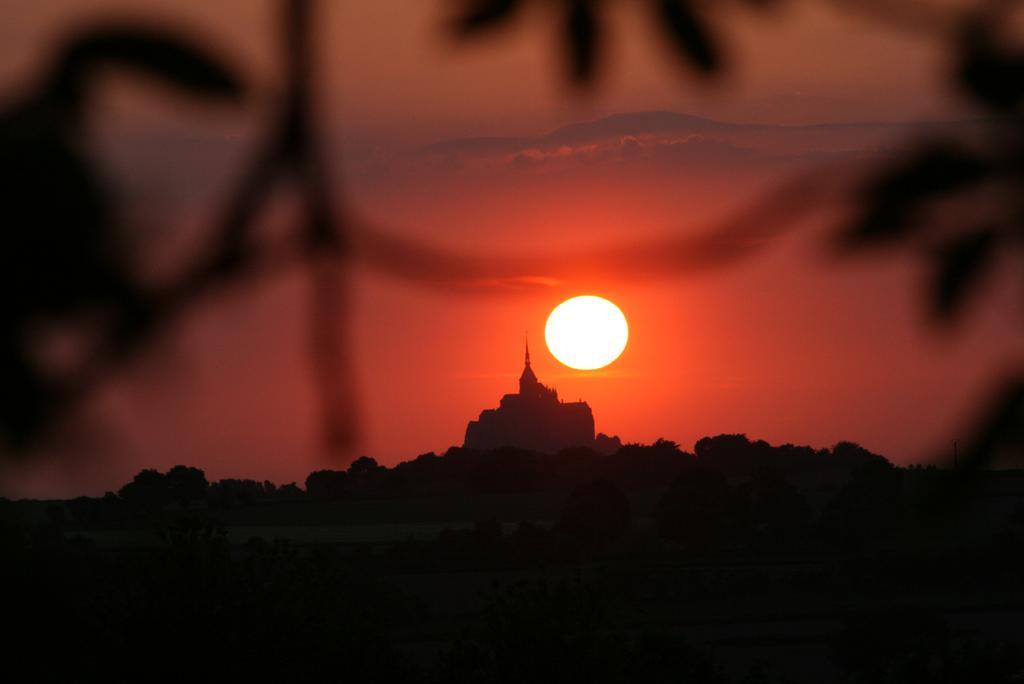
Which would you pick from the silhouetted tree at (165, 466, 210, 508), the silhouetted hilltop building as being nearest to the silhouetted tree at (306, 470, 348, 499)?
the silhouetted hilltop building

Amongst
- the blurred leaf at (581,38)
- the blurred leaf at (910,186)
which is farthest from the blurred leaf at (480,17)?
the blurred leaf at (910,186)

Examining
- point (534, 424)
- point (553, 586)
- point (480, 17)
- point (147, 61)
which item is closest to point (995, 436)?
point (480, 17)

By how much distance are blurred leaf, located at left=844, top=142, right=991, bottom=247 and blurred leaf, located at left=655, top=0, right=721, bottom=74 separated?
21 centimetres

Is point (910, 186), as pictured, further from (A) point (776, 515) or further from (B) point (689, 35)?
(A) point (776, 515)

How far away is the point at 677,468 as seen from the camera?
326ft

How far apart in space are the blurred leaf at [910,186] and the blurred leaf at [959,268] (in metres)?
0.05

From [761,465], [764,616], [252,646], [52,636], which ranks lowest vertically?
[52,636]

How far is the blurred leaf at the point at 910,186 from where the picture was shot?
1.38 metres

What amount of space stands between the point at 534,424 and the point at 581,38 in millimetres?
130448

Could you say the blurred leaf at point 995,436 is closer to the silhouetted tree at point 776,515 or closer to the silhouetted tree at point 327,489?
the silhouetted tree at point 776,515

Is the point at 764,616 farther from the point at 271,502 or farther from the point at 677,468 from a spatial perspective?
the point at 677,468

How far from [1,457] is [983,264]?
922 millimetres

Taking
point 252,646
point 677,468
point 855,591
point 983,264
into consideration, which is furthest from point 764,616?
point 983,264

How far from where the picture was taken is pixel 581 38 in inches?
56.4
